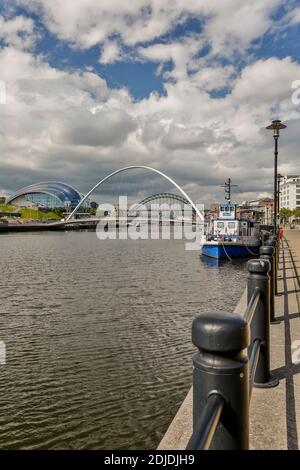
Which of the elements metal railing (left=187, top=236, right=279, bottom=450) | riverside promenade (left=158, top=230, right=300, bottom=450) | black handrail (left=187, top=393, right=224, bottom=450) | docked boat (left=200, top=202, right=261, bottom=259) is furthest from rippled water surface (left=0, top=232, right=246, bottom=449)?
docked boat (left=200, top=202, right=261, bottom=259)

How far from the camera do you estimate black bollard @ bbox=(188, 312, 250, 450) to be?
72.8 inches

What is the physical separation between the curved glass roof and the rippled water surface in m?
169

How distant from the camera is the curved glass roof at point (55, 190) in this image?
184500 mm

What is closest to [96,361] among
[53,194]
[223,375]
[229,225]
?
[223,375]

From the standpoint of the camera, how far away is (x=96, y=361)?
350 inches

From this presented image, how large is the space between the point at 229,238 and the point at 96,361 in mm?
29935

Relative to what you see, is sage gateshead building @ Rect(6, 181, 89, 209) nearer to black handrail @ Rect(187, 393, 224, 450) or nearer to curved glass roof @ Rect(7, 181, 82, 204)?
curved glass roof @ Rect(7, 181, 82, 204)

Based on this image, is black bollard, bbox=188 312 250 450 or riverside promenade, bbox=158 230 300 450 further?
riverside promenade, bbox=158 230 300 450

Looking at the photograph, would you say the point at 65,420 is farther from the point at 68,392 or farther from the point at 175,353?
the point at 175,353

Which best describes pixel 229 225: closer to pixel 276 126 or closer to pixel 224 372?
pixel 276 126

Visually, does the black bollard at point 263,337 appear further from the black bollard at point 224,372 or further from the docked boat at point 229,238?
the docked boat at point 229,238

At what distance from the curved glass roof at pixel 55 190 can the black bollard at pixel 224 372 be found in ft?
603

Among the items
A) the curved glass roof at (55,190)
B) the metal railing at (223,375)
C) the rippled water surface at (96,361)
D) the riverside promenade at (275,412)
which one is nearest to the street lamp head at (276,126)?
the rippled water surface at (96,361)

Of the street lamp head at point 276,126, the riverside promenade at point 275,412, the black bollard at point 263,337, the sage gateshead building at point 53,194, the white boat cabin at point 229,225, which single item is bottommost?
the riverside promenade at point 275,412
